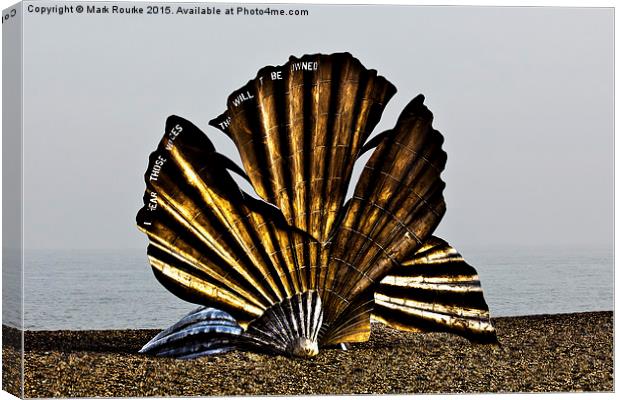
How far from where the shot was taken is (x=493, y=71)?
349 inches

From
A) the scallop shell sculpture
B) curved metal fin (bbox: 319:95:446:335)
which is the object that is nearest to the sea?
the scallop shell sculpture

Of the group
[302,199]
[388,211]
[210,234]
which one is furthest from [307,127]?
[210,234]

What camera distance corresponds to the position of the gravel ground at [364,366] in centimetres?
845

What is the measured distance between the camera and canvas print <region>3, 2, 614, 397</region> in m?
8.43

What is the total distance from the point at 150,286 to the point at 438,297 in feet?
5.17

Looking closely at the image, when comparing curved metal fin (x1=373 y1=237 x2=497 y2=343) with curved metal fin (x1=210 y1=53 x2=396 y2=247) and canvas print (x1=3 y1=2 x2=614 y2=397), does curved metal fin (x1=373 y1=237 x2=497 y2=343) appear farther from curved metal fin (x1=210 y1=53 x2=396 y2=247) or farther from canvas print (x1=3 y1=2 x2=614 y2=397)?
curved metal fin (x1=210 y1=53 x2=396 y2=247)

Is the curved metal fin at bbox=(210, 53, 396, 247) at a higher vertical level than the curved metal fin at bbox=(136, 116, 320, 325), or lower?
higher

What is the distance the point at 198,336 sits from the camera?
856cm

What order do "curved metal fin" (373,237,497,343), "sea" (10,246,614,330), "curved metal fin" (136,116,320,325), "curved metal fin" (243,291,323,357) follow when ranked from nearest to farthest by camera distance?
"sea" (10,246,614,330) < "curved metal fin" (136,116,320,325) < "curved metal fin" (243,291,323,357) < "curved metal fin" (373,237,497,343)

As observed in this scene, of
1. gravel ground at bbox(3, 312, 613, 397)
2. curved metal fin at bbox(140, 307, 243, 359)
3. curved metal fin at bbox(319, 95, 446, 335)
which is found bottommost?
gravel ground at bbox(3, 312, 613, 397)

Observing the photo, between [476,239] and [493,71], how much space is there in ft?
2.99

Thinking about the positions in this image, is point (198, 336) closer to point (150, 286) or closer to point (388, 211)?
point (150, 286)

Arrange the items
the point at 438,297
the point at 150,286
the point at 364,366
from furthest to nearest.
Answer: the point at 438,297 < the point at 364,366 < the point at 150,286

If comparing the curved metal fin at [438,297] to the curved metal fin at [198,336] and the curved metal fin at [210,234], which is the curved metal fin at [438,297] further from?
the curved metal fin at [198,336]
